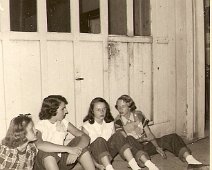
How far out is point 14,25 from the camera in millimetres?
3963

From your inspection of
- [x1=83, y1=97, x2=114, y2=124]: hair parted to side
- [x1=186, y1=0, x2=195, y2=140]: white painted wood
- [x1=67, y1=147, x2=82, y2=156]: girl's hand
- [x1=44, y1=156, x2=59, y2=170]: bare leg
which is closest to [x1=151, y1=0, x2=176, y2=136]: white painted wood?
[x1=186, y1=0, x2=195, y2=140]: white painted wood

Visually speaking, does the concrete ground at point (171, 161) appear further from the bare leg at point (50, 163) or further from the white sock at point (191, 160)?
the bare leg at point (50, 163)

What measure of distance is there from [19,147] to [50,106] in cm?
66

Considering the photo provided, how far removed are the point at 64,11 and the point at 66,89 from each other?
3.19 feet

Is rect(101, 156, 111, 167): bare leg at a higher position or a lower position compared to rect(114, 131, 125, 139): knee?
lower

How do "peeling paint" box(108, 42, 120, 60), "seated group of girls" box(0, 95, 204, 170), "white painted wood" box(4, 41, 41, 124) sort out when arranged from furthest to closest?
"peeling paint" box(108, 42, 120, 60)
"white painted wood" box(4, 41, 41, 124)
"seated group of girls" box(0, 95, 204, 170)

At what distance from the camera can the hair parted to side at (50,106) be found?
3.87 meters

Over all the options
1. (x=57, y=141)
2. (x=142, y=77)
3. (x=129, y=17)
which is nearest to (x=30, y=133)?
(x=57, y=141)

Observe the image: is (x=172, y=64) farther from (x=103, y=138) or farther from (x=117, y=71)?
(x=103, y=138)

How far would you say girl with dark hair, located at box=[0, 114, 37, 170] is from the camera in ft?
10.8

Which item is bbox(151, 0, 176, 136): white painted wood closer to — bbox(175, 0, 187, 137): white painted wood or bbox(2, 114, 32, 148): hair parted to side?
bbox(175, 0, 187, 137): white painted wood

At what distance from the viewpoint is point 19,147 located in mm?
3354

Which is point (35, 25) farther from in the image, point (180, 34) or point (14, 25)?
point (180, 34)

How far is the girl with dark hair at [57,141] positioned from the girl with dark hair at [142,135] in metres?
0.64
